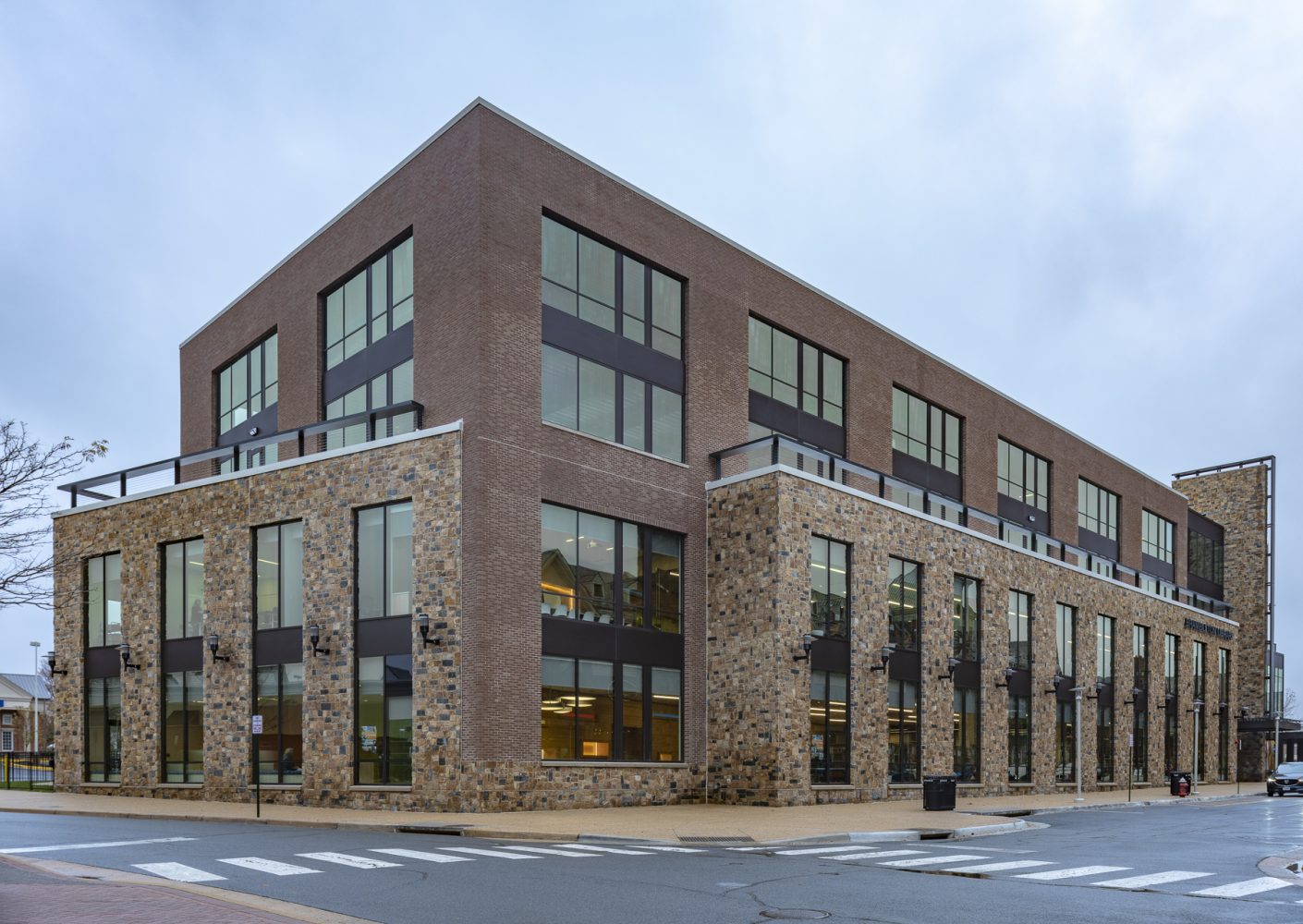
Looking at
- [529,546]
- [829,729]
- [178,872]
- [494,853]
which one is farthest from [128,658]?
[178,872]

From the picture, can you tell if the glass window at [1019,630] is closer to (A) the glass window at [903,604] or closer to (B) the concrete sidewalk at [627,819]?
(A) the glass window at [903,604]

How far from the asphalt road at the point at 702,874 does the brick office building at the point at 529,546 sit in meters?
6.25

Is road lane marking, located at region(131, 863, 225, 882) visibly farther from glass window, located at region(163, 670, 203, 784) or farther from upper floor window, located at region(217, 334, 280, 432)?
upper floor window, located at region(217, 334, 280, 432)

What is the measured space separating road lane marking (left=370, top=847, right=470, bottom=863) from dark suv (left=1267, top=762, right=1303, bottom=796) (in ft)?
135

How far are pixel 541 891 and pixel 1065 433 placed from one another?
45.4m

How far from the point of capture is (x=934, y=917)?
448 inches

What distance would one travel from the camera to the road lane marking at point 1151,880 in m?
14.4

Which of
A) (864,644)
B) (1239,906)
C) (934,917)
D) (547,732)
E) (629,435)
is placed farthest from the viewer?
(864,644)

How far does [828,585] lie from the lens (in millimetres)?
32781

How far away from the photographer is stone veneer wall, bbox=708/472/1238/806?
30.4m

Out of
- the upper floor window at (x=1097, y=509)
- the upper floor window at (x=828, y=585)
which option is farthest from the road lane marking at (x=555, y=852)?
the upper floor window at (x=1097, y=509)

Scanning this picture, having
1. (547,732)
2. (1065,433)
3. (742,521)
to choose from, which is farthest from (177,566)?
(1065,433)

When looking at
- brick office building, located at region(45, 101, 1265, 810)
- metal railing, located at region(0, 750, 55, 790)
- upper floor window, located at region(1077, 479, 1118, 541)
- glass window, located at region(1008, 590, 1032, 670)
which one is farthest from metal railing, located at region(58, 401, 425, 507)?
upper floor window, located at region(1077, 479, 1118, 541)

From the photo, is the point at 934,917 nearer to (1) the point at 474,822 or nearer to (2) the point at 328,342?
(1) the point at 474,822
